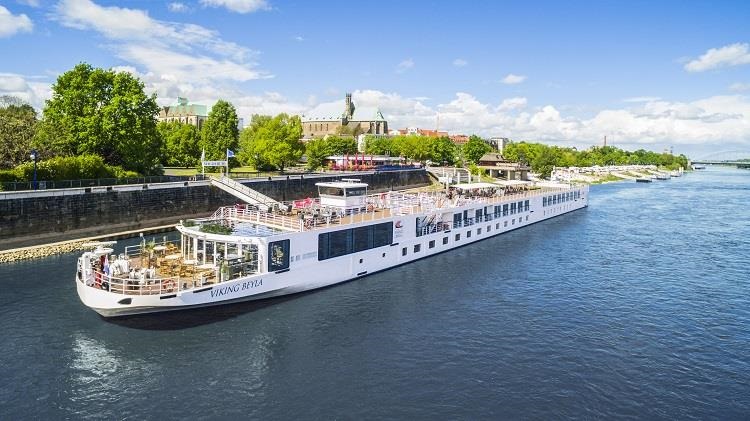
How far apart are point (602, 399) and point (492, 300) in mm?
12453

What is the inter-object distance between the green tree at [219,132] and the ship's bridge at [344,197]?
56258 millimetres

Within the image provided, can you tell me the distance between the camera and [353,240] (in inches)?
1406

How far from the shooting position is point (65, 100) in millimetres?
57688

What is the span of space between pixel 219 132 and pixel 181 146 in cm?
921

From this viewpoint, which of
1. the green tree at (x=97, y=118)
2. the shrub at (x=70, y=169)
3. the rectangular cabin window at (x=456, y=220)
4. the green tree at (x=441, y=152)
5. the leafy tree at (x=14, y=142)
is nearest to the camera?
the shrub at (x=70, y=169)

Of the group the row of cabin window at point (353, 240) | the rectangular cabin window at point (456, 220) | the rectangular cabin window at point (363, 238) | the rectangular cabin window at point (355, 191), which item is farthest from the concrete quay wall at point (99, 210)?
the rectangular cabin window at point (456, 220)

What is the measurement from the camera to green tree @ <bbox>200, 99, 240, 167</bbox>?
92500mm

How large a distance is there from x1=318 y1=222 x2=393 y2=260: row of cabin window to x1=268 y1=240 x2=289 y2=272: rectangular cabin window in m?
2.76

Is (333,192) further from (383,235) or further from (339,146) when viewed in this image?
(339,146)

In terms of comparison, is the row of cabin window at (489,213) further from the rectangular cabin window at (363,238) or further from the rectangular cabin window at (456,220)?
the rectangular cabin window at (363,238)

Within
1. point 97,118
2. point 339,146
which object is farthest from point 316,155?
point 97,118

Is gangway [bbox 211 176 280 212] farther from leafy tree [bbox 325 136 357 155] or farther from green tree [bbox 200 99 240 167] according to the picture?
leafy tree [bbox 325 136 357 155]

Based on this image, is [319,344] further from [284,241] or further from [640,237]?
[640,237]

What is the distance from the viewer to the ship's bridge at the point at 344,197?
40000 millimetres
